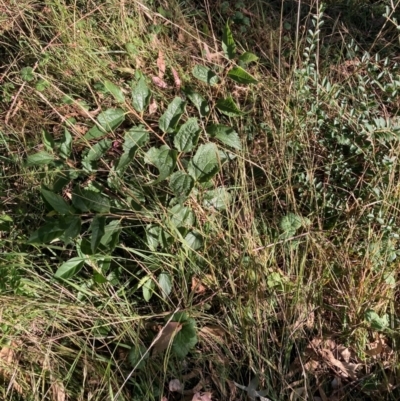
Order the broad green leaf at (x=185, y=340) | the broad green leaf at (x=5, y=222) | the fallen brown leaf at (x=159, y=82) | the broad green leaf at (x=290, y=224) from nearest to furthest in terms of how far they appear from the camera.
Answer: the broad green leaf at (x=185, y=340), the broad green leaf at (x=290, y=224), the broad green leaf at (x=5, y=222), the fallen brown leaf at (x=159, y=82)

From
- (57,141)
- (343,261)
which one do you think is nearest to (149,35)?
(57,141)

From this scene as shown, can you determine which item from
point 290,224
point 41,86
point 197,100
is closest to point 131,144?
point 197,100

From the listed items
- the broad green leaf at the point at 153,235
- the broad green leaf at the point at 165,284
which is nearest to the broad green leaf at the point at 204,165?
the broad green leaf at the point at 153,235

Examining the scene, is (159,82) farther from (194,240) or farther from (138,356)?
(138,356)

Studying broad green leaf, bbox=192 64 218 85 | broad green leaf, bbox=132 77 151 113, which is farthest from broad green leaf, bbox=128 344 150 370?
broad green leaf, bbox=192 64 218 85

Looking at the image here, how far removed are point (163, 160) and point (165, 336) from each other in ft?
1.87

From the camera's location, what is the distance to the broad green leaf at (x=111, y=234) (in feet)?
Result: 5.65

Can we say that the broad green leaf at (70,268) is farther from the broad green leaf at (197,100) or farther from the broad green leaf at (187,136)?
the broad green leaf at (197,100)

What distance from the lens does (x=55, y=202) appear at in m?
1.71

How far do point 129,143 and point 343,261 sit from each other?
32.7 inches

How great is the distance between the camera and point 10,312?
1776mm

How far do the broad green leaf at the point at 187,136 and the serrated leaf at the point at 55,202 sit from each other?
42 cm

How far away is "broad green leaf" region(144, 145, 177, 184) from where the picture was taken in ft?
5.50

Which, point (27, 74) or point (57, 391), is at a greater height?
point (27, 74)
